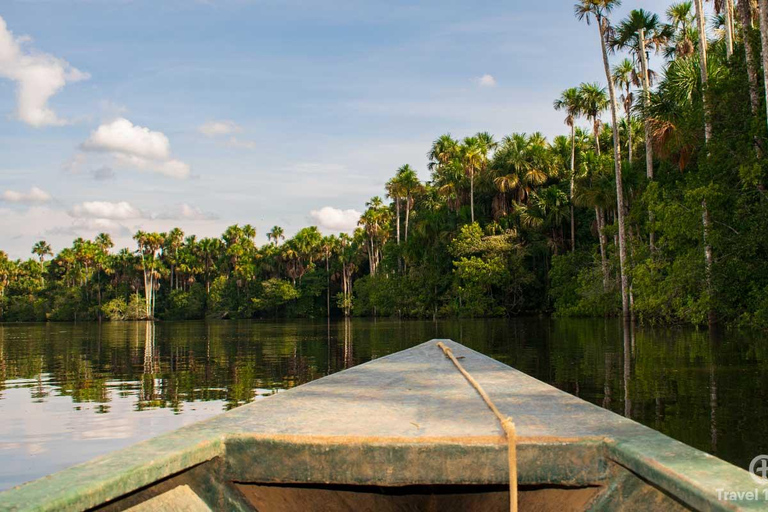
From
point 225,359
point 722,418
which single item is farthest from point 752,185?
point 225,359

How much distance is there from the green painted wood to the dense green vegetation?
56.7 ft

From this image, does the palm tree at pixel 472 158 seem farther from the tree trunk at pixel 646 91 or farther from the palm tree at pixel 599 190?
the tree trunk at pixel 646 91

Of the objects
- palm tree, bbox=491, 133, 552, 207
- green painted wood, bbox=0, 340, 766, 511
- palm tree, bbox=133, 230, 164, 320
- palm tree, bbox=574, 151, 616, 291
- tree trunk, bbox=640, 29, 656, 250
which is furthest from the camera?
palm tree, bbox=133, 230, 164, 320

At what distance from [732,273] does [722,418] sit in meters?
14.0

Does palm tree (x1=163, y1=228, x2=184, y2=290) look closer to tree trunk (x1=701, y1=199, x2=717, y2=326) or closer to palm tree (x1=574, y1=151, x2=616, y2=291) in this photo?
palm tree (x1=574, y1=151, x2=616, y2=291)

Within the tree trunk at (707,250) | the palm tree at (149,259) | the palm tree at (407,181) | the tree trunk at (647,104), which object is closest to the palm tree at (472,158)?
the palm tree at (407,181)

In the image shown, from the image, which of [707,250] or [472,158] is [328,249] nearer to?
[472,158]

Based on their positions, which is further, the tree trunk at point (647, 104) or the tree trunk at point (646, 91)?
the tree trunk at point (646, 91)

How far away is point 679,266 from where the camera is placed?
2202cm

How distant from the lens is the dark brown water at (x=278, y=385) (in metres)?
6.92

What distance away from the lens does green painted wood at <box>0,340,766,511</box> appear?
224 centimetres

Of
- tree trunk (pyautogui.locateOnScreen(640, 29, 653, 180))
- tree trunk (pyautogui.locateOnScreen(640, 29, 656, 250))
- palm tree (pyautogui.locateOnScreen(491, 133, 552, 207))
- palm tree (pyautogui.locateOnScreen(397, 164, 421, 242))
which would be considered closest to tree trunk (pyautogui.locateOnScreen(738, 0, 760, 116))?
tree trunk (pyautogui.locateOnScreen(640, 29, 656, 250))

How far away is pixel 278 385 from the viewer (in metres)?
11.5

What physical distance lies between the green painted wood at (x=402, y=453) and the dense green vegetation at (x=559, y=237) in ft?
56.7
